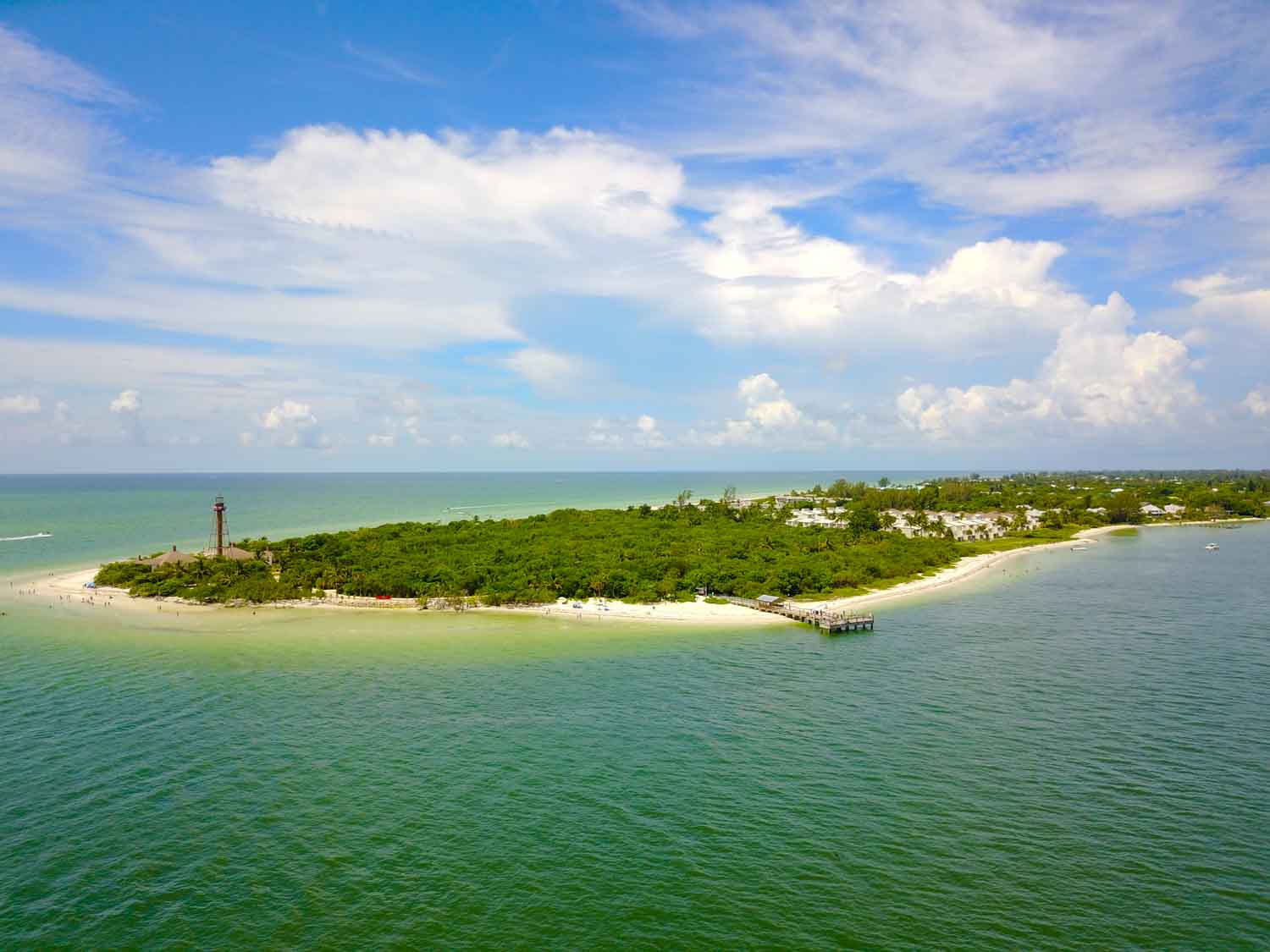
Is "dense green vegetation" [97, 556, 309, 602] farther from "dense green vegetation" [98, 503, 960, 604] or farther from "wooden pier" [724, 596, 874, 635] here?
"wooden pier" [724, 596, 874, 635]

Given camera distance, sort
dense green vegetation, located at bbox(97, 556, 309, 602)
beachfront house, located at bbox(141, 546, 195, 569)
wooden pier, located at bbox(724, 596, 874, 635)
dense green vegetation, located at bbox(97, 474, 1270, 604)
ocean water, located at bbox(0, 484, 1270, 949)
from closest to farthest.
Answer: ocean water, located at bbox(0, 484, 1270, 949), wooden pier, located at bbox(724, 596, 874, 635), dense green vegetation, located at bbox(97, 556, 309, 602), dense green vegetation, located at bbox(97, 474, 1270, 604), beachfront house, located at bbox(141, 546, 195, 569)

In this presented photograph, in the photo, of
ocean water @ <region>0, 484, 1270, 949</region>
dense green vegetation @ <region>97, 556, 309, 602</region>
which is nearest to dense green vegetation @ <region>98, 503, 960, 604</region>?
dense green vegetation @ <region>97, 556, 309, 602</region>

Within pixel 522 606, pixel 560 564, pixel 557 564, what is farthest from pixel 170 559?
pixel 560 564

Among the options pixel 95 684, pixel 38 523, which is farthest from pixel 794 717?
pixel 38 523

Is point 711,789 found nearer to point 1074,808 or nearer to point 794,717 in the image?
point 794,717

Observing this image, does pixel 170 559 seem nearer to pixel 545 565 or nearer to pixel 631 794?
pixel 545 565
